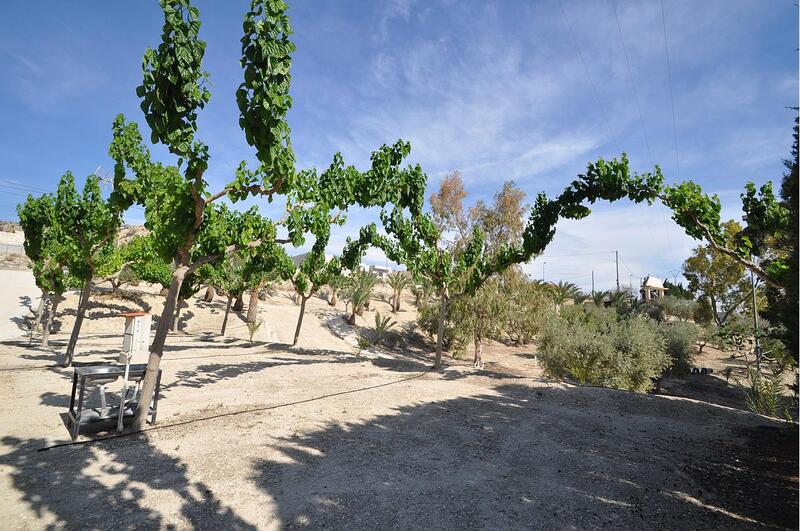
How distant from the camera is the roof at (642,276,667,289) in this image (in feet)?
162

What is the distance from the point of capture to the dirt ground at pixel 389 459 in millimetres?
3701

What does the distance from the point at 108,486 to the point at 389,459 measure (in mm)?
3100

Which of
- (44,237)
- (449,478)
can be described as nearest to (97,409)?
(449,478)

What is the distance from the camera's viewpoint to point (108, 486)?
3957mm

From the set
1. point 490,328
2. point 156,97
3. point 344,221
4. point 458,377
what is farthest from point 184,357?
point 490,328

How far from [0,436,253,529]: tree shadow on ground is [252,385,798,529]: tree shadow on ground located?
0.66 meters

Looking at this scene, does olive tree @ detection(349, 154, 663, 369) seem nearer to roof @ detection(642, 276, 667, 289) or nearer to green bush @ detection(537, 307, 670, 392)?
green bush @ detection(537, 307, 670, 392)

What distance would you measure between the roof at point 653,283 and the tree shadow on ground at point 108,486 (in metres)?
56.0

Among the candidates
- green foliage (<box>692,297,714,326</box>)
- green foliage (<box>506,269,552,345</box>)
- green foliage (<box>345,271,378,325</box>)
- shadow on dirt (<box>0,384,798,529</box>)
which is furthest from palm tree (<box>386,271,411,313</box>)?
shadow on dirt (<box>0,384,798,529</box>)

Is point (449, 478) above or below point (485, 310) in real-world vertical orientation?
below

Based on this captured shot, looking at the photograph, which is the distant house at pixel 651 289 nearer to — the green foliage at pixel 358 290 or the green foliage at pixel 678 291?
the green foliage at pixel 678 291

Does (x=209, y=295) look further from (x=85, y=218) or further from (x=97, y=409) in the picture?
(x=97, y=409)

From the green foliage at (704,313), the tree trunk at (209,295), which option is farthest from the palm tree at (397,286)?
the green foliage at (704,313)

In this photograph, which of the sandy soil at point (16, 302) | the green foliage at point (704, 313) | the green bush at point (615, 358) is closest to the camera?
the green bush at point (615, 358)
